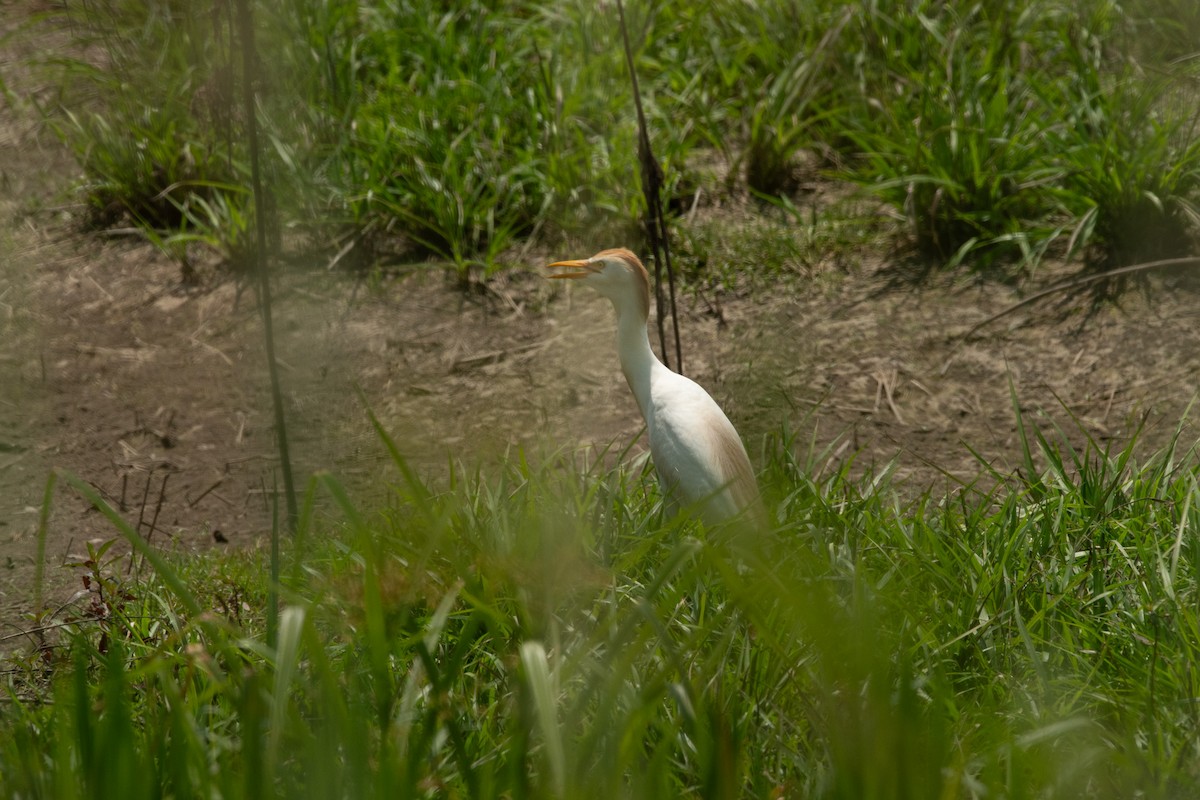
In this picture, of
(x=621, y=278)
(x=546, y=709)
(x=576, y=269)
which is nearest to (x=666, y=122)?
(x=576, y=269)

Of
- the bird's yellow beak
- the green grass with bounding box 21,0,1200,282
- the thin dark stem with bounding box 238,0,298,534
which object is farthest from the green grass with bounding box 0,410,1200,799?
the green grass with bounding box 21,0,1200,282

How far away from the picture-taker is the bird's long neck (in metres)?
2.98

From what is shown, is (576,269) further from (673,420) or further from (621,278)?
(673,420)

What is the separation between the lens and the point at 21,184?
4758 mm

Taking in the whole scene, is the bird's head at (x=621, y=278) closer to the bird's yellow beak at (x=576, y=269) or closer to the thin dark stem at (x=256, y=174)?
the bird's yellow beak at (x=576, y=269)

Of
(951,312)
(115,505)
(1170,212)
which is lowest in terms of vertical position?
(115,505)

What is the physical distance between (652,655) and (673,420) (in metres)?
0.78

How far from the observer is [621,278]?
9.71ft

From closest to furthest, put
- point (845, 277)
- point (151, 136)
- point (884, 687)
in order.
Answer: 1. point (884, 687)
2. point (845, 277)
3. point (151, 136)

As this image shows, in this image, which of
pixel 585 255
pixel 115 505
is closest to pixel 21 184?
pixel 115 505

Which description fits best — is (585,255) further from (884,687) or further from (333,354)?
(884,687)

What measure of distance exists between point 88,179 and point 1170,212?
156 inches

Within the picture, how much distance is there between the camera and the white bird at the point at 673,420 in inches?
106

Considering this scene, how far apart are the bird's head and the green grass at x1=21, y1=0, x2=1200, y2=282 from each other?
1190 mm
